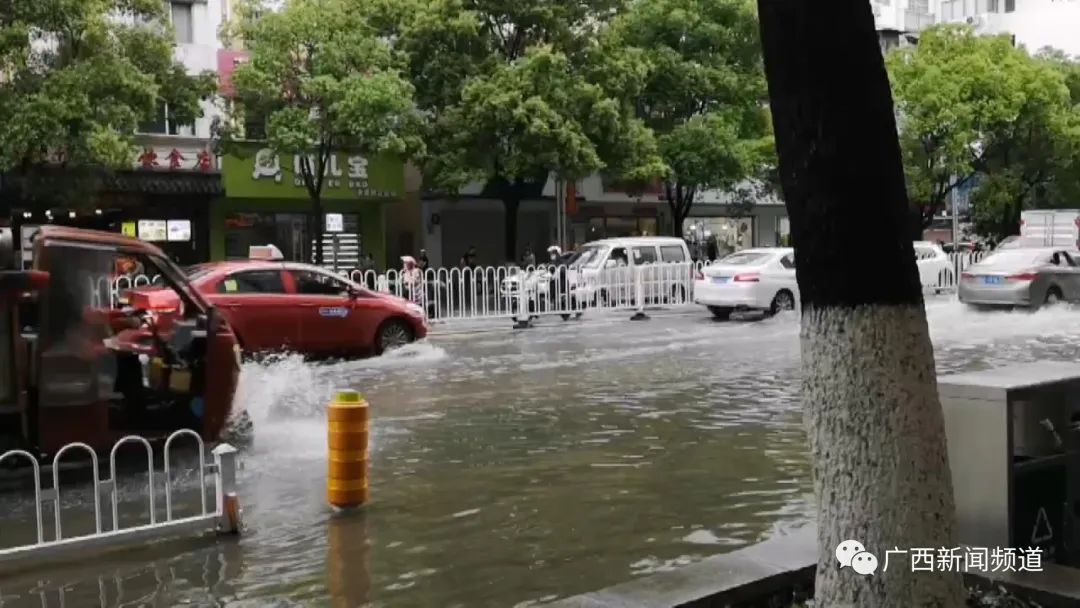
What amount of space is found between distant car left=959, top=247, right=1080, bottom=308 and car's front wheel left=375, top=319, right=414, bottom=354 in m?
11.6

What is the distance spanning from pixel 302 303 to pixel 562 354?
3818 millimetres

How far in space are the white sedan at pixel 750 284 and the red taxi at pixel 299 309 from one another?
25.8ft

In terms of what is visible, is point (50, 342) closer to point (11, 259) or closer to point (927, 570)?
point (11, 259)

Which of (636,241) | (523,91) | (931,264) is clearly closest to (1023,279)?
(931,264)

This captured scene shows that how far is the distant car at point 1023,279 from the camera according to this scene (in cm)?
2047

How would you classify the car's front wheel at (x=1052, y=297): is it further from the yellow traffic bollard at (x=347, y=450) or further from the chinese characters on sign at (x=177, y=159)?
the chinese characters on sign at (x=177, y=159)

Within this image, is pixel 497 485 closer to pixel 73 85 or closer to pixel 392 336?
pixel 392 336

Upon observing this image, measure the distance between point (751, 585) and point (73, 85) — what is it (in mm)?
16575

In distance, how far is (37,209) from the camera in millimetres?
21578

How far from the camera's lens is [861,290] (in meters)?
3.26

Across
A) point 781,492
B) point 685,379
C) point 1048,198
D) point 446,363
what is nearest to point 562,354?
point 446,363

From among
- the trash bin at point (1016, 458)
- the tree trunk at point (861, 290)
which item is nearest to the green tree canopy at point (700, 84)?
the trash bin at point (1016, 458)

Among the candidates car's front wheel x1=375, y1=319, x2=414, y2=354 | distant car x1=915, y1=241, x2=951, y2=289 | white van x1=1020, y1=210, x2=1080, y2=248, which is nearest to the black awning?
car's front wheel x1=375, y1=319, x2=414, y2=354

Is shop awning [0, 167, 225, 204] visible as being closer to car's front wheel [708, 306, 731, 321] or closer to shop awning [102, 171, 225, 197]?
shop awning [102, 171, 225, 197]
